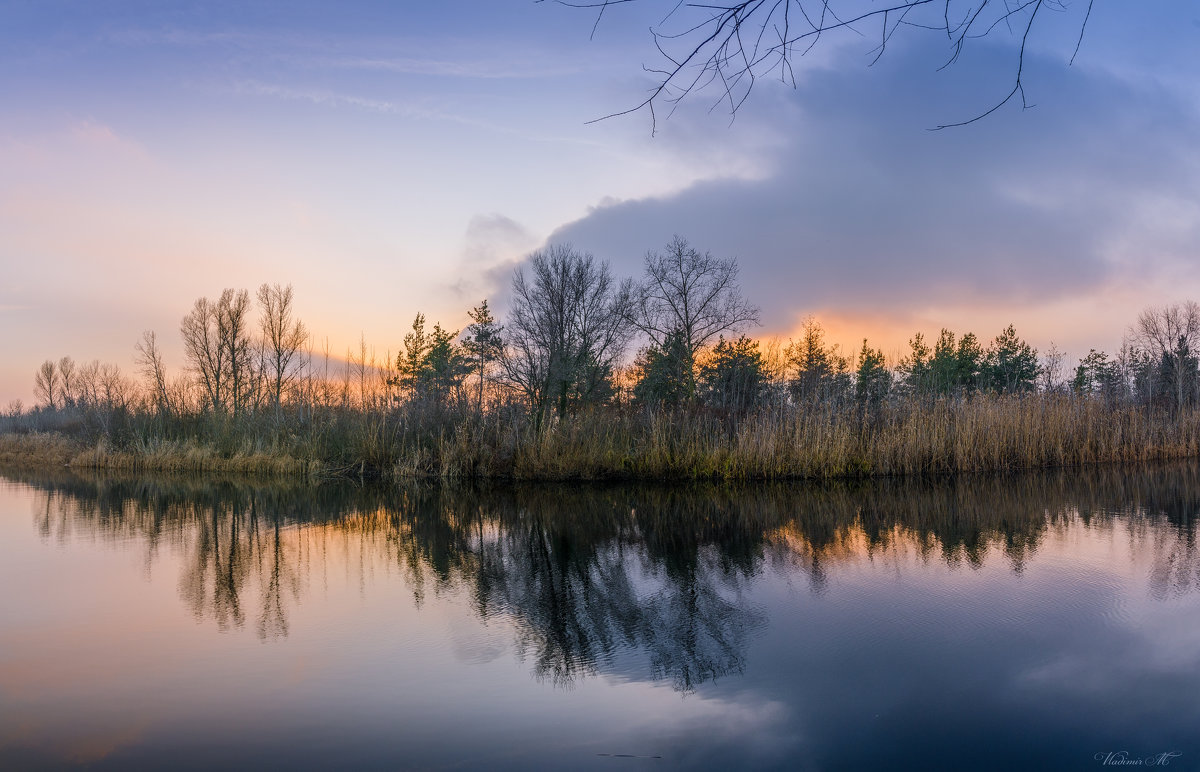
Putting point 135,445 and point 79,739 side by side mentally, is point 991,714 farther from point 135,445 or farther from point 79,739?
point 135,445

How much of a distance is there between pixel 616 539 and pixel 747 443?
284 inches

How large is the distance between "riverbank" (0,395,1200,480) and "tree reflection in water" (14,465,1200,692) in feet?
3.65

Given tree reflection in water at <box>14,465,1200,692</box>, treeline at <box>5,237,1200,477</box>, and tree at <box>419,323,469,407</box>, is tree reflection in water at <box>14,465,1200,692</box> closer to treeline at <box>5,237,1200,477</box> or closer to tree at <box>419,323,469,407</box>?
treeline at <box>5,237,1200,477</box>

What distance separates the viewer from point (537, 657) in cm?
410

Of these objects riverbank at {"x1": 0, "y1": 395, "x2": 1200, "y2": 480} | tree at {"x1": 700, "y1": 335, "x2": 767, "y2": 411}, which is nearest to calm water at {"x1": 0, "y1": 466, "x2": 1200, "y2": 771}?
riverbank at {"x1": 0, "y1": 395, "x2": 1200, "y2": 480}

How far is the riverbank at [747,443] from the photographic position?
48.1 ft

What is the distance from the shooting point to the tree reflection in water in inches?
187

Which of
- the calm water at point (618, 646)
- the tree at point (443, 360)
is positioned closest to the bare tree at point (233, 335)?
the tree at point (443, 360)

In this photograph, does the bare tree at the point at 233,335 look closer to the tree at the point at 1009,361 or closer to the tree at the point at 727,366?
the tree at the point at 727,366

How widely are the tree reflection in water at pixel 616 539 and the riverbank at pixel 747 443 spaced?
1.11 m

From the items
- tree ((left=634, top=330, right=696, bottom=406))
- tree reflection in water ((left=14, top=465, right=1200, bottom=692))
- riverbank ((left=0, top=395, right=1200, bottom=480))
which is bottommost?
tree reflection in water ((left=14, top=465, right=1200, bottom=692))

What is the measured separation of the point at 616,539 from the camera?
8.02 meters

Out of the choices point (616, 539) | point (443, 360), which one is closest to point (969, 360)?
point (443, 360)

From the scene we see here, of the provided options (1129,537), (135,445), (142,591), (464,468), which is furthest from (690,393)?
(142,591)
